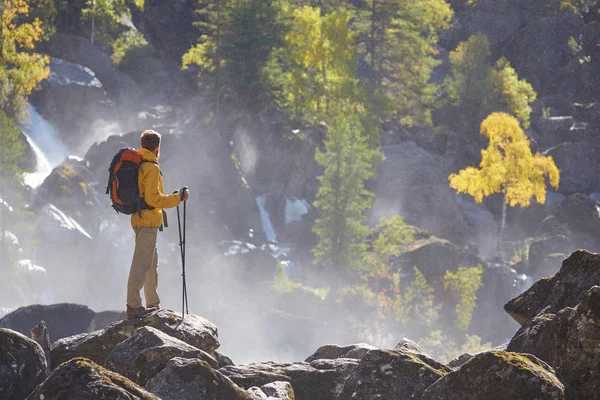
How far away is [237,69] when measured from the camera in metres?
58.7

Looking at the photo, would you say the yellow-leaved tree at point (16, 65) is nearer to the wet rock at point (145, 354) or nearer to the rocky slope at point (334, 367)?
the rocky slope at point (334, 367)

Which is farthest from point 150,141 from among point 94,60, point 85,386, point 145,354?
point 94,60

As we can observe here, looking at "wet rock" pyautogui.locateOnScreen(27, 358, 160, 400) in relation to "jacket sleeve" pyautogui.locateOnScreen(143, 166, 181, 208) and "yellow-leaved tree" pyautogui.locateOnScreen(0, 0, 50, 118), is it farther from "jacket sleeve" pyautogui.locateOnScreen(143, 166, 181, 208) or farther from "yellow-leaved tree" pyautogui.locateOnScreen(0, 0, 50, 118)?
"yellow-leaved tree" pyautogui.locateOnScreen(0, 0, 50, 118)

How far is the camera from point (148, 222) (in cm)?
1140

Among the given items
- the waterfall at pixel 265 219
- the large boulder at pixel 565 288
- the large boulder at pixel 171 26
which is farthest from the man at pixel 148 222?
the large boulder at pixel 171 26

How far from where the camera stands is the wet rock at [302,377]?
33.2 feet

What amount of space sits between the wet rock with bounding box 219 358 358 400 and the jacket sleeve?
2.18 meters

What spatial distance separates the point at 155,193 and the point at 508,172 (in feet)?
166

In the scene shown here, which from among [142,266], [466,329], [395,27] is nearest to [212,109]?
[395,27]

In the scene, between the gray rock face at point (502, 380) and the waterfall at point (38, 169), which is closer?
the gray rock face at point (502, 380)

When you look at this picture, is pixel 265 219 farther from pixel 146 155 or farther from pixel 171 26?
pixel 146 155

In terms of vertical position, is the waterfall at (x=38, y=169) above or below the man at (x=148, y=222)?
above

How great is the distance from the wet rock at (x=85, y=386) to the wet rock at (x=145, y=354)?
1.62m

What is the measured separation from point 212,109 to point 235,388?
5179 cm
